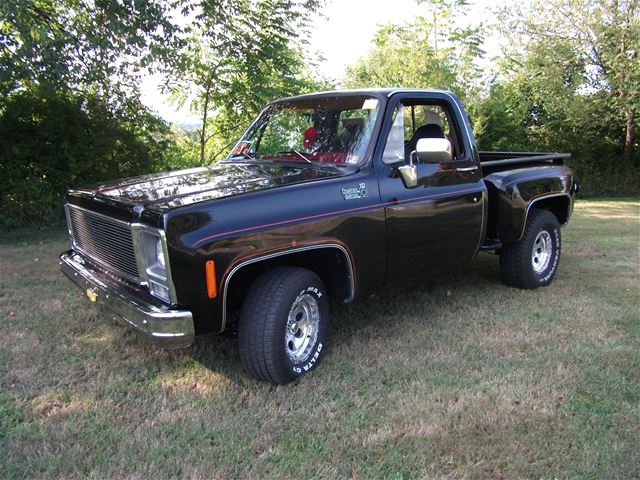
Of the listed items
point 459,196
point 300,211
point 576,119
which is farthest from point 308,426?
point 576,119

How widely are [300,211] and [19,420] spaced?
2046 mm

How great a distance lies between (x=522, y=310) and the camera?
16.2ft

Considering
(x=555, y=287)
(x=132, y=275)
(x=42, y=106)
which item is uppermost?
(x=42, y=106)

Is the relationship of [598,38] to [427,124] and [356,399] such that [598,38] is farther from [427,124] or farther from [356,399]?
[356,399]

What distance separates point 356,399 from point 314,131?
2166 millimetres

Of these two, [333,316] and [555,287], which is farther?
[555,287]

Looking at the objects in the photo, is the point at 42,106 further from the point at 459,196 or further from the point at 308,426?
the point at 308,426

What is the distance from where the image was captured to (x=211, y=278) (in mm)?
3068

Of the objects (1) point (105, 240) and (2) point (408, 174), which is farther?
(2) point (408, 174)

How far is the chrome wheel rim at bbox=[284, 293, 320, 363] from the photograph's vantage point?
11.8 ft

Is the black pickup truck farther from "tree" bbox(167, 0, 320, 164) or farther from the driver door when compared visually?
"tree" bbox(167, 0, 320, 164)

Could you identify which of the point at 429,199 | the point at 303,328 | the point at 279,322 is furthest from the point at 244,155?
the point at 279,322

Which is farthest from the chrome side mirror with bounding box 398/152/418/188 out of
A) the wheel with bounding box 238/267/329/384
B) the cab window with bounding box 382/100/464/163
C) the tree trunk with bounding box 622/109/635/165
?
the tree trunk with bounding box 622/109/635/165

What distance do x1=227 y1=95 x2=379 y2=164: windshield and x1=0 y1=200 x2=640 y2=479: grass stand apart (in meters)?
1.47
